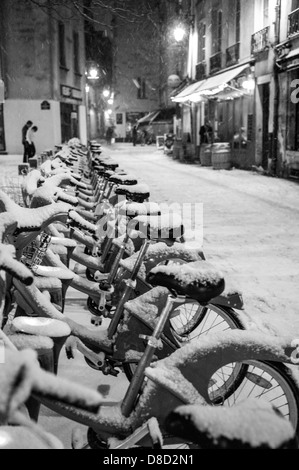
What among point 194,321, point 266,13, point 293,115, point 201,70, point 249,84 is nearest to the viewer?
point 194,321

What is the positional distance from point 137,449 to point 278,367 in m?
0.73

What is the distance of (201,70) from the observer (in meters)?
29.1

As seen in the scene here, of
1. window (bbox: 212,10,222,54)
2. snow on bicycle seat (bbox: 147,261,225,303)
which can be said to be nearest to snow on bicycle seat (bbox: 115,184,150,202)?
snow on bicycle seat (bbox: 147,261,225,303)

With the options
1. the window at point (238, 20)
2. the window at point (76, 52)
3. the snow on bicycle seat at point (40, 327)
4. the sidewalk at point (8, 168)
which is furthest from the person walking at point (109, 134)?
the snow on bicycle seat at point (40, 327)

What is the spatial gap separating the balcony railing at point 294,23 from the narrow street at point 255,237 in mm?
4468

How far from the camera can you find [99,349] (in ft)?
11.3

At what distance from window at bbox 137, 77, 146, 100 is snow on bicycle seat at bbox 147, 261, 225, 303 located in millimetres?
65095

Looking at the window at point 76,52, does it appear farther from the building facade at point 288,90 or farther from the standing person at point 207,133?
the building facade at point 288,90

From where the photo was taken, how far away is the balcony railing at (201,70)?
28.4 m

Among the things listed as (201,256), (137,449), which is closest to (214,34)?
(201,256)

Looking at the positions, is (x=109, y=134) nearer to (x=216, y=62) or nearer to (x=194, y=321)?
(x=216, y=62)

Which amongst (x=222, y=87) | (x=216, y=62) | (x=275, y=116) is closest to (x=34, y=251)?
(x=275, y=116)

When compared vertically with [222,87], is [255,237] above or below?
below

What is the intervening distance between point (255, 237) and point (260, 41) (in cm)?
1322
